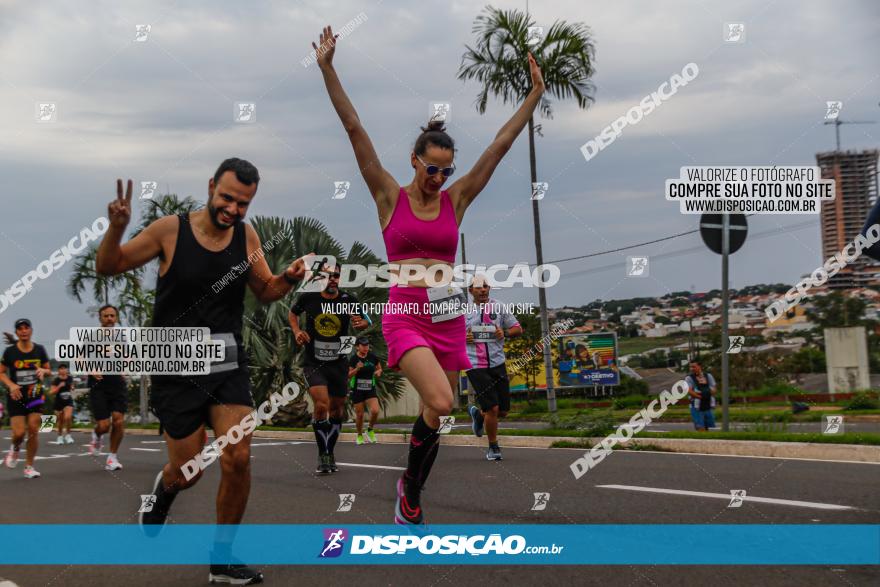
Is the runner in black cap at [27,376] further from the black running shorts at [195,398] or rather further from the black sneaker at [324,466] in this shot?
the black running shorts at [195,398]

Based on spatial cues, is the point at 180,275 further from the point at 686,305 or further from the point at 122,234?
the point at 686,305

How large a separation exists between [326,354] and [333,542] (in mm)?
4557

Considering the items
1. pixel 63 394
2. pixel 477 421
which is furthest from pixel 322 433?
pixel 63 394

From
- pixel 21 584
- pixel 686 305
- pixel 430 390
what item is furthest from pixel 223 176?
pixel 686 305

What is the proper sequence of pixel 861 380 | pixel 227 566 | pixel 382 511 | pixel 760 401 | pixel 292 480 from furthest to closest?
Answer: pixel 760 401, pixel 861 380, pixel 292 480, pixel 382 511, pixel 227 566

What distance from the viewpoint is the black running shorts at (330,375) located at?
9.73 meters

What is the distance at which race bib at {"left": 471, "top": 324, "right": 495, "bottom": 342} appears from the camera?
10.7 meters

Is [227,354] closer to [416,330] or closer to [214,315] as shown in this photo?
[214,315]

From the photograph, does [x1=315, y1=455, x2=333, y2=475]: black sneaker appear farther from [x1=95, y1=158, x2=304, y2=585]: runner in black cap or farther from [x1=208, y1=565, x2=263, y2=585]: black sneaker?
[x1=208, y1=565, x2=263, y2=585]: black sneaker

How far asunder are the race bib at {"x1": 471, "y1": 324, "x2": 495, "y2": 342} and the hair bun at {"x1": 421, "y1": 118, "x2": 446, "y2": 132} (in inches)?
214

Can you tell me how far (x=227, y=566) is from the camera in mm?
4383

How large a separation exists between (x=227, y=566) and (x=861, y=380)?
2863 centimetres

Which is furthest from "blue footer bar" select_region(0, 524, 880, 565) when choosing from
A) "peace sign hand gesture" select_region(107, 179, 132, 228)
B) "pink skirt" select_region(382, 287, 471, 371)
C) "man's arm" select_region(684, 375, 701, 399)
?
"man's arm" select_region(684, 375, 701, 399)

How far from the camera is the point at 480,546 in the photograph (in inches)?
196
